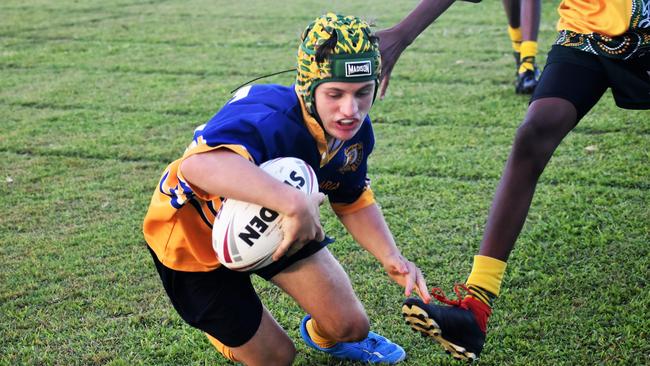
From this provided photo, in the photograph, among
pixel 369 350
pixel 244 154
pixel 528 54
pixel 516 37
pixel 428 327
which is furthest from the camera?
pixel 516 37

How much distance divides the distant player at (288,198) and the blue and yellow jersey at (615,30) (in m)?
1.07

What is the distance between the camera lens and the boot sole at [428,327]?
2779 millimetres

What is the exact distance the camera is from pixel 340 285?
2938mm

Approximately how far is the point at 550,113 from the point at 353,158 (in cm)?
78

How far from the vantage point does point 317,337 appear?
3232 mm

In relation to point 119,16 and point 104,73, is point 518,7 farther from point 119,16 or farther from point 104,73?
point 119,16

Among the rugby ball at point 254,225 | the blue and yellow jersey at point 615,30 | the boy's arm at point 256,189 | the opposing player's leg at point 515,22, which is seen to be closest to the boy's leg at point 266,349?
the rugby ball at point 254,225

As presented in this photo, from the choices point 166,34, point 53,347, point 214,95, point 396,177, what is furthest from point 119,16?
point 53,347

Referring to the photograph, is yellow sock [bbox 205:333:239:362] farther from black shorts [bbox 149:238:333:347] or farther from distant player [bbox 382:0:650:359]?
distant player [bbox 382:0:650:359]

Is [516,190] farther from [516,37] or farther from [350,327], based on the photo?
[516,37]

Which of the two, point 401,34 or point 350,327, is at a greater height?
point 401,34

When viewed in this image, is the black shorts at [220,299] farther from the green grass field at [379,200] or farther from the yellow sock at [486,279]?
the yellow sock at [486,279]

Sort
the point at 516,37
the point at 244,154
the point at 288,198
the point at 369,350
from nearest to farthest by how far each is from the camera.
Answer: the point at 288,198, the point at 244,154, the point at 369,350, the point at 516,37

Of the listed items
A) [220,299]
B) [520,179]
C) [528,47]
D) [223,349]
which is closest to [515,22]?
[528,47]
